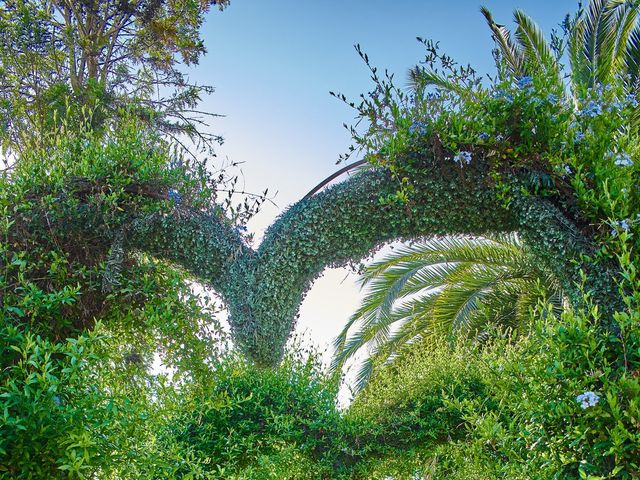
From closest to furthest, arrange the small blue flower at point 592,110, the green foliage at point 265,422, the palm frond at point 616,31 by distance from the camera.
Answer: the small blue flower at point 592,110 < the green foliage at point 265,422 < the palm frond at point 616,31

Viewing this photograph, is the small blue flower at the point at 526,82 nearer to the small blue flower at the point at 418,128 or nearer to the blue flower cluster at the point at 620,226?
the small blue flower at the point at 418,128

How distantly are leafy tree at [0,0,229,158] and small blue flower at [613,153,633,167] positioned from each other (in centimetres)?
403

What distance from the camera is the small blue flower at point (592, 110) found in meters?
3.64

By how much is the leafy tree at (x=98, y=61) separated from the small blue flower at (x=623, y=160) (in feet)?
13.2

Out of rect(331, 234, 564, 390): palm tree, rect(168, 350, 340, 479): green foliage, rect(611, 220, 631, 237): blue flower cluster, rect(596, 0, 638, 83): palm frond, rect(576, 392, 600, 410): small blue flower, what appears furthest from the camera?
rect(331, 234, 564, 390): palm tree

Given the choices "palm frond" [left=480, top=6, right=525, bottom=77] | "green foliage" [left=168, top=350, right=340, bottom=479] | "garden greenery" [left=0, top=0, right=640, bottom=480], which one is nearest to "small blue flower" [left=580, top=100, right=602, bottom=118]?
"garden greenery" [left=0, top=0, right=640, bottom=480]

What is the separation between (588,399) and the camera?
2562 millimetres

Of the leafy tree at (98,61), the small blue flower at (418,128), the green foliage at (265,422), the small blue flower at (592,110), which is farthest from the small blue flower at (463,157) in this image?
the leafy tree at (98,61)

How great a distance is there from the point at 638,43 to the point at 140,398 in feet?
22.2

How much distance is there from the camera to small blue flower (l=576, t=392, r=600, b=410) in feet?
8.33

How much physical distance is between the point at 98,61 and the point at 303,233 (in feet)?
12.8

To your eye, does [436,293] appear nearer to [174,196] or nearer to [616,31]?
[616,31]

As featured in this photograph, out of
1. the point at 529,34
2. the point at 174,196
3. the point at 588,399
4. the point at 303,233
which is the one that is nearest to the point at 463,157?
the point at 303,233

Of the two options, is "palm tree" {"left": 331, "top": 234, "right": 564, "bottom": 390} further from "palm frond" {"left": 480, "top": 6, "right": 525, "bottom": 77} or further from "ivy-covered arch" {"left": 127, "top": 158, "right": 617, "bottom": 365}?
"ivy-covered arch" {"left": 127, "top": 158, "right": 617, "bottom": 365}
